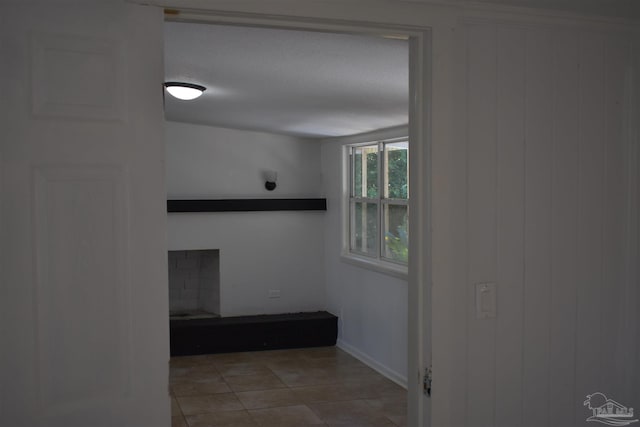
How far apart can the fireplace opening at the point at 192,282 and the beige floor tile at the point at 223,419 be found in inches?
93.7

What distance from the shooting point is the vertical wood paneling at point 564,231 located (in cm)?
213

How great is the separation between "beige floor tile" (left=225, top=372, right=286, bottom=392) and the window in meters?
1.50

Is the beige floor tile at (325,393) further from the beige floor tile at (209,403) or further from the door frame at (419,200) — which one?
the door frame at (419,200)

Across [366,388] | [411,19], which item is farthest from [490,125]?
[366,388]

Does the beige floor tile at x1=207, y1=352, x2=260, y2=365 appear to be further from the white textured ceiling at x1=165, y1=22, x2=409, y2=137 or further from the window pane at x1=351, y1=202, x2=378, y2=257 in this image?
the white textured ceiling at x1=165, y1=22, x2=409, y2=137

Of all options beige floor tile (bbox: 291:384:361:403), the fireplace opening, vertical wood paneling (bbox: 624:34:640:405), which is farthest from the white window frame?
vertical wood paneling (bbox: 624:34:640:405)

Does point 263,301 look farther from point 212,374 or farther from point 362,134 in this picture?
point 362,134

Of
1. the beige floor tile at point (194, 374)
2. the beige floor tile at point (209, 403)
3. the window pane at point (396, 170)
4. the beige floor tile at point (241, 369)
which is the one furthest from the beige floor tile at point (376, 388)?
the window pane at point (396, 170)

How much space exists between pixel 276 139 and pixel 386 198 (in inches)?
72.7

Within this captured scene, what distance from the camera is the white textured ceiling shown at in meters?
2.95

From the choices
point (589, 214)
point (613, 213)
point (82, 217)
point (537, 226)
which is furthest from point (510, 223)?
point (82, 217)

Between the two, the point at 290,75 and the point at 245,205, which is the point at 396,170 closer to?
the point at 245,205

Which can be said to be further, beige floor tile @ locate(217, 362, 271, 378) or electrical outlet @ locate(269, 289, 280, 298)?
electrical outlet @ locate(269, 289, 280, 298)

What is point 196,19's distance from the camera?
1.78m
